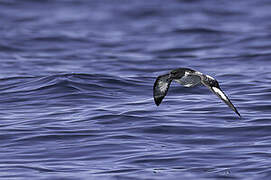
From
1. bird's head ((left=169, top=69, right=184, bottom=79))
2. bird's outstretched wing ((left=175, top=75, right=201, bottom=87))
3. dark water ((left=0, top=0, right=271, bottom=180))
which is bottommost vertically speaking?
dark water ((left=0, top=0, right=271, bottom=180))

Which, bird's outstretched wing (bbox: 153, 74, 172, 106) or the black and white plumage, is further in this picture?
bird's outstretched wing (bbox: 153, 74, 172, 106)

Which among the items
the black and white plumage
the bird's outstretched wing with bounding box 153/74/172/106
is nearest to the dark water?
the bird's outstretched wing with bounding box 153/74/172/106

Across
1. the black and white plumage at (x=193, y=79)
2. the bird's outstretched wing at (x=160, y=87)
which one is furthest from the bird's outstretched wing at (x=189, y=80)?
the bird's outstretched wing at (x=160, y=87)

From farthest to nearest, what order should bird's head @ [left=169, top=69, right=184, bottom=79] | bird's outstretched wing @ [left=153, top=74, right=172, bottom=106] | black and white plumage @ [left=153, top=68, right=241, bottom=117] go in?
bird's outstretched wing @ [left=153, top=74, right=172, bottom=106] < bird's head @ [left=169, top=69, right=184, bottom=79] < black and white plumage @ [left=153, top=68, right=241, bottom=117]

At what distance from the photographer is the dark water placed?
10.2 m

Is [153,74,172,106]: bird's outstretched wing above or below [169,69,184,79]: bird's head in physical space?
below

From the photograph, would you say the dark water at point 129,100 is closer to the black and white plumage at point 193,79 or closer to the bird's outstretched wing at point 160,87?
the bird's outstretched wing at point 160,87

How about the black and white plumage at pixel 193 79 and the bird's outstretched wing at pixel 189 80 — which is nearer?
the black and white plumage at pixel 193 79

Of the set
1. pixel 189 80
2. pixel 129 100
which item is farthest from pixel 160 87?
pixel 129 100

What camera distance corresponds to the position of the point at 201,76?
10352 mm

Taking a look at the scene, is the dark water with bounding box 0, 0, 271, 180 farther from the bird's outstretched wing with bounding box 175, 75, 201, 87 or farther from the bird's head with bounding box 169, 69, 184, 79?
the bird's head with bounding box 169, 69, 184, 79

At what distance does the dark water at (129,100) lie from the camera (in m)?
10.2

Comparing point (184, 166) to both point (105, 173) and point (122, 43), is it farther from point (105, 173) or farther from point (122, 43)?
point (122, 43)

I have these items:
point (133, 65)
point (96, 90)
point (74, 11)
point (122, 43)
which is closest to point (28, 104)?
point (96, 90)
